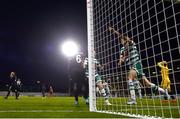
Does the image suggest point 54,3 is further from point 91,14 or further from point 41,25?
point 91,14

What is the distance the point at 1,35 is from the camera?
159 feet

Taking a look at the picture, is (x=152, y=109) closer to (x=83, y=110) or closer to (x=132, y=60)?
(x=83, y=110)

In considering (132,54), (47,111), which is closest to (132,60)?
(132,54)

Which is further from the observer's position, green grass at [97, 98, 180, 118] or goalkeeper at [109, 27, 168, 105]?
goalkeeper at [109, 27, 168, 105]

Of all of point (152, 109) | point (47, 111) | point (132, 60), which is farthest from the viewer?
point (132, 60)

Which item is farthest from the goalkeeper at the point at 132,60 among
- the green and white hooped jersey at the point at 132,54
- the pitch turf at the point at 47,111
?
the pitch turf at the point at 47,111

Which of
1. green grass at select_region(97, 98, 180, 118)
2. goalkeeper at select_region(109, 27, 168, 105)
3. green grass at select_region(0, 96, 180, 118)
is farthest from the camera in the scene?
goalkeeper at select_region(109, 27, 168, 105)

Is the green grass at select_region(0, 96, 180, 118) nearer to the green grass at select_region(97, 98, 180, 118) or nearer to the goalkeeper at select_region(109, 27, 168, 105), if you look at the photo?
the green grass at select_region(97, 98, 180, 118)

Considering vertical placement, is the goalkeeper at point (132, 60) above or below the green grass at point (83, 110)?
above

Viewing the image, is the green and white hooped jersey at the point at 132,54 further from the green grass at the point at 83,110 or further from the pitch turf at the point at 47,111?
the pitch turf at the point at 47,111

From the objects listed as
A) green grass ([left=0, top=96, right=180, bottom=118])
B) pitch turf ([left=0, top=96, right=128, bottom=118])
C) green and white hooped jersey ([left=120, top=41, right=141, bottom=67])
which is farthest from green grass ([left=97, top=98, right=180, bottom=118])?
green and white hooped jersey ([left=120, top=41, right=141, bottom=67])

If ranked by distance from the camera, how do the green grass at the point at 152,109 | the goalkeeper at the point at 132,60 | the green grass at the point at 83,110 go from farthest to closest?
the goalkeeper at the point at 132,60, the green grass at the point at 83,110, the green grass at the point at 152,109

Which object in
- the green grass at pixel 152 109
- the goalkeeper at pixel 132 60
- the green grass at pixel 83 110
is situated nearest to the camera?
the green grass at pixel 152 109

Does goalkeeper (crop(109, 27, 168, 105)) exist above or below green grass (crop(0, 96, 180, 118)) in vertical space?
above
